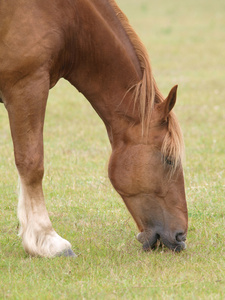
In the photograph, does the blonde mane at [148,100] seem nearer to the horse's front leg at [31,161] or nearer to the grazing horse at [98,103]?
the grazing horse at [98,103]

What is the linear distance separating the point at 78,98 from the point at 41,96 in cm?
722

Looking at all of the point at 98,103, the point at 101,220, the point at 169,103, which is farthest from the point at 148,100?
the point at 101,220

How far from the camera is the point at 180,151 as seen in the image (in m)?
4.33

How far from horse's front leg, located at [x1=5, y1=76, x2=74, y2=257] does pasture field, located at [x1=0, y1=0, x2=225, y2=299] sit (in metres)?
0.13

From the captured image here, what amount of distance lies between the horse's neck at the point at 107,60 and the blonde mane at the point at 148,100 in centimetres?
4

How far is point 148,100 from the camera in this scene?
14.5 feet

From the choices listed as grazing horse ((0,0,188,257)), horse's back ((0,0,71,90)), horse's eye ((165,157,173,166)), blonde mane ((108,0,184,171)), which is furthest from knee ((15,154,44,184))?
horse's eye ((165,157,173,166))

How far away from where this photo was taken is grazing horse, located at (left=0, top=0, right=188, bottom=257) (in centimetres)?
422

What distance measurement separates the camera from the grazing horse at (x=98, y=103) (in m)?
4.22

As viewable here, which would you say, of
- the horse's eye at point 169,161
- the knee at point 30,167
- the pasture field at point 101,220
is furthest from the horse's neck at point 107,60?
the pasture field at point 101,220

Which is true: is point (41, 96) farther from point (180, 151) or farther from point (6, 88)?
point (180, 151)

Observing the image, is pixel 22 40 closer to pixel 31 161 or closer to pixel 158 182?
pixel 31 161

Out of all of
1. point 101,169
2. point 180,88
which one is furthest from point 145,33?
point 101,169

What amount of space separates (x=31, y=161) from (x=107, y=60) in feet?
3.09
